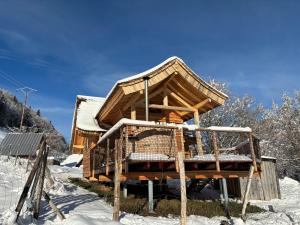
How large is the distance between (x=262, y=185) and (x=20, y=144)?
2584 cm

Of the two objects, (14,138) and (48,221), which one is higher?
(14,138)

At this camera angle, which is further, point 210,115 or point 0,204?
point 210,115

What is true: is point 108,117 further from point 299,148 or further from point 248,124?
point 299,148

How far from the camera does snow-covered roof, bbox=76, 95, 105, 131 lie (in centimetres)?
1756

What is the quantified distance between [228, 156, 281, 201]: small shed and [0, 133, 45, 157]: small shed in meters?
21.6

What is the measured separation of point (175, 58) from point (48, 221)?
408 inches

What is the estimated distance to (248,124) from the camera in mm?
35469

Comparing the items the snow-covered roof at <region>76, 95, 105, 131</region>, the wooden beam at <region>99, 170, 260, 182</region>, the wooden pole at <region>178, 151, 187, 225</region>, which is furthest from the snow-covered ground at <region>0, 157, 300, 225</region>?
the snow-covered roof at <region>76, 95, 105, 131</region>

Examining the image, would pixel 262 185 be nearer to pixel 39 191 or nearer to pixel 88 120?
pixel 88 120

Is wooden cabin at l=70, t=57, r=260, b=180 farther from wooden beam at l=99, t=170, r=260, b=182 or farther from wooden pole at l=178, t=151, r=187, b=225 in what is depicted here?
wooden pole at l=178, t=151, r=187, b=225

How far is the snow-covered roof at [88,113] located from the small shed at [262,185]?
9222mm

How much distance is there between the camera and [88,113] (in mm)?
20016

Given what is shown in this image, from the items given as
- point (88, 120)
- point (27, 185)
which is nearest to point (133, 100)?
point (88, 120)

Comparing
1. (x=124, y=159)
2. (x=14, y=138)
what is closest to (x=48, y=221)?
(x=124, y=159)
